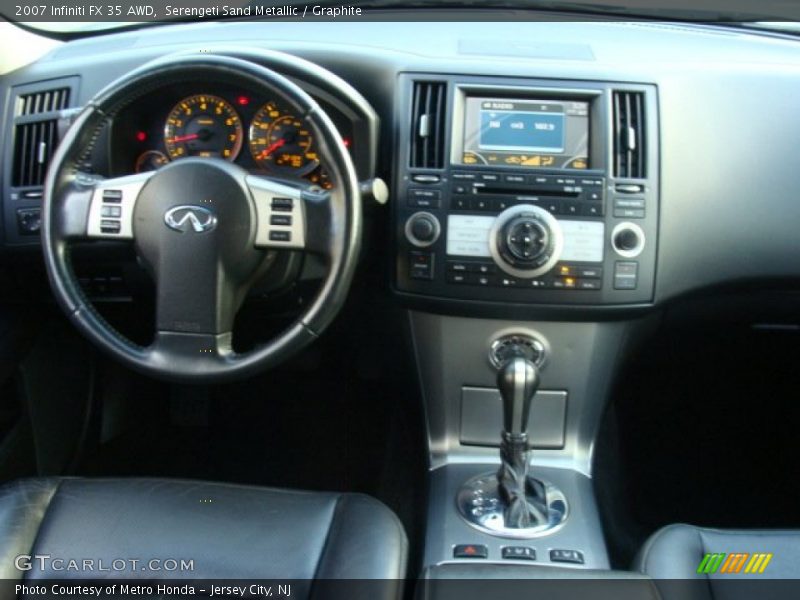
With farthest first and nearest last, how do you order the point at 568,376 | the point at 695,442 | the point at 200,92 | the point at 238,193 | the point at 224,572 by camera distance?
the point at 695,442, the point at 568,376, the point at 200,92, the point at 238,193, the point at 224,572

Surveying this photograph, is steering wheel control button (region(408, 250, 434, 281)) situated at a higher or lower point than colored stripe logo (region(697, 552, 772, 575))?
higher

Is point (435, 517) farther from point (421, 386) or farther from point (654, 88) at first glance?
point (654, 88)

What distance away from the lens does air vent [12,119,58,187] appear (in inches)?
72.9

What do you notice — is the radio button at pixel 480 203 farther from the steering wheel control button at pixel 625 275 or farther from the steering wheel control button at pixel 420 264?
the steering wheel control button at pixel 625 275

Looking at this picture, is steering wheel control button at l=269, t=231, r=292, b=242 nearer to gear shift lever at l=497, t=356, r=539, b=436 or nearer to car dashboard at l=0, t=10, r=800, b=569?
car dashboard at l=0, t=10, r=800, b=569

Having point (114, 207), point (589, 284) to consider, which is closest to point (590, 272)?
point (589, 284)

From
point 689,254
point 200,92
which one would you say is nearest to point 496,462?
point 689,254

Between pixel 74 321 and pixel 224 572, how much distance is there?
49cm

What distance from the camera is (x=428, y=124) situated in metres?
1.70

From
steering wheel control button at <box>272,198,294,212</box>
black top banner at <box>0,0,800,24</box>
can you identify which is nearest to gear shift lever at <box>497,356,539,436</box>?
steering wheel control button at <box>272,198,294,212</box>

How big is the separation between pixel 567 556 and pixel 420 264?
602 mm

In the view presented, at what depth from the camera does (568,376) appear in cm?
187

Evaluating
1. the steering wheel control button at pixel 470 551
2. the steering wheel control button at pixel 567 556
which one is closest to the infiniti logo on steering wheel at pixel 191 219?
the steering wheel control button at pixel 470 551
